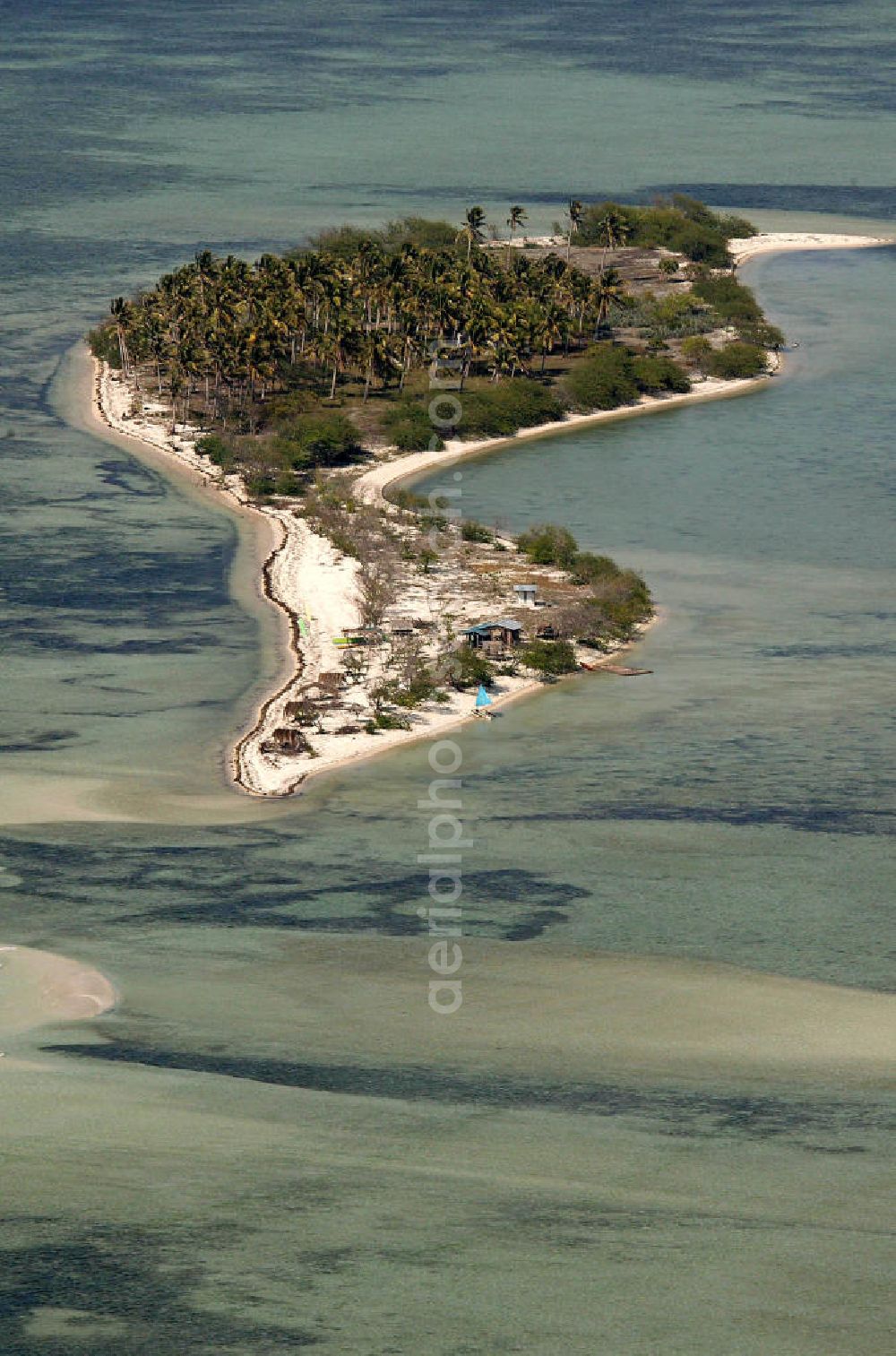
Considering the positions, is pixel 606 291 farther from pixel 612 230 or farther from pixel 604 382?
pixel 612 230

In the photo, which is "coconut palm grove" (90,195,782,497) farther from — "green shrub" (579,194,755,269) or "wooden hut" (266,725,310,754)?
"wooden hut" (266,725,310,754)

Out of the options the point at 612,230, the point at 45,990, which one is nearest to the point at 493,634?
the point at 45,990

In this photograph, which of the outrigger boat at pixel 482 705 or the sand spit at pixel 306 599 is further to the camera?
the outrigger boat at pixel 482 705

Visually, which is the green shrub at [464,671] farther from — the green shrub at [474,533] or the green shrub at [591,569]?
the green shrub at [474,533]

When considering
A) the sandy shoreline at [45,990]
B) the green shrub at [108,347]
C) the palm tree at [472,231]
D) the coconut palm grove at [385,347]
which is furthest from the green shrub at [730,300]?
the sandy shoreline at [45,990]

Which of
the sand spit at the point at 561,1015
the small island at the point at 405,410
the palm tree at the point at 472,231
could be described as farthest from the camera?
the palm tree at the point at 472,231

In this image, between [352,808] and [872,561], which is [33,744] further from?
[872,561]
